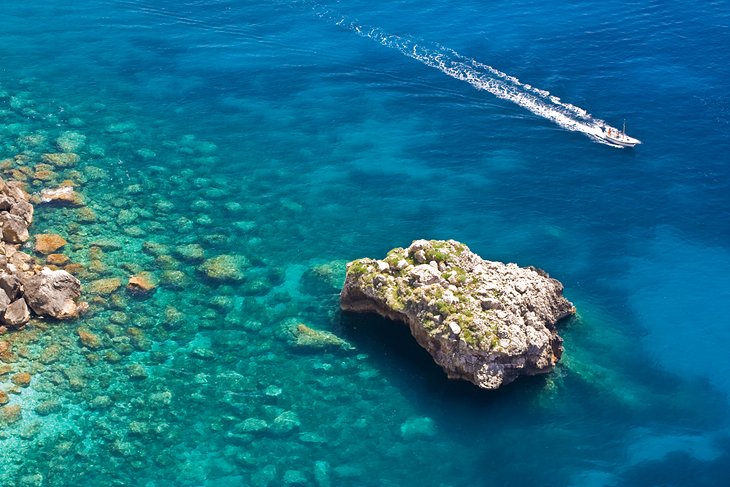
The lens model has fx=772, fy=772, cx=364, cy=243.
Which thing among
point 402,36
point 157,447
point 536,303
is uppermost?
point 402,36

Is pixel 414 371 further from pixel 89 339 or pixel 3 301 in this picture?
pixel 3 301

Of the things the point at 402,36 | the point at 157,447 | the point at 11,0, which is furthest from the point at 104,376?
the point at 11,0

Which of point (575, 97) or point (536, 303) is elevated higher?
point (575, 97)

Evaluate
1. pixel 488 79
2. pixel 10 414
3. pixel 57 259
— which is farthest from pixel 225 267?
pixel 488 79

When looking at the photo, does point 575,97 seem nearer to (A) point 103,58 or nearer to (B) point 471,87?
(B) point 471,87

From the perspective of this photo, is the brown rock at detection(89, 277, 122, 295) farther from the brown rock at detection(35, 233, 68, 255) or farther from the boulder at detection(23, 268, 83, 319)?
the brown rock at detection(35, 233, 68, 255)

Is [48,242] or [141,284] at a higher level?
[48,242]

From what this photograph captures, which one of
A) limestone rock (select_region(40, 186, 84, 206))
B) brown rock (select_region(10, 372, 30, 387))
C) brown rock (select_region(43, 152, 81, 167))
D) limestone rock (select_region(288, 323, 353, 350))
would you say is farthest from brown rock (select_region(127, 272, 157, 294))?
brown rock (select_region(43, 152, 81, 167))

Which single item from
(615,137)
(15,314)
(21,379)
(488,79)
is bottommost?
(21,379)
